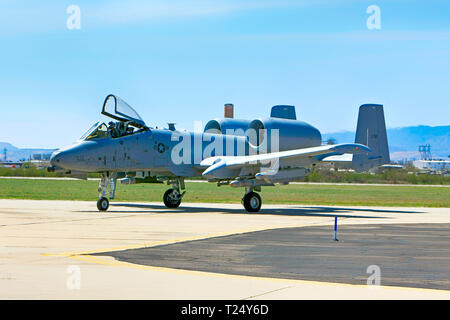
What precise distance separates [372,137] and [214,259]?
62.0ft

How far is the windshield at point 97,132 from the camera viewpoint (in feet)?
85.1

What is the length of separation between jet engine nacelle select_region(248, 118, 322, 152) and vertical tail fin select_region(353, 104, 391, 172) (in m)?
2.40

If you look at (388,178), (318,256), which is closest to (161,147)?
(318,256)

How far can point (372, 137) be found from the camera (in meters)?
29.3

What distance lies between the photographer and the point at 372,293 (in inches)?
335

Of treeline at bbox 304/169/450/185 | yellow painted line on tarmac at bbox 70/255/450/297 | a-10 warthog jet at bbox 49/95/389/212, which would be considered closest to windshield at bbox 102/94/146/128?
a-10 warthog jet at bbox 49/95/389/212

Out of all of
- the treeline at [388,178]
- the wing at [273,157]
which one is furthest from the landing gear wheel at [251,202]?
the treeline at [388,178]

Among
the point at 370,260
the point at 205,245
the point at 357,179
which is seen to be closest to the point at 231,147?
the point at 205,245

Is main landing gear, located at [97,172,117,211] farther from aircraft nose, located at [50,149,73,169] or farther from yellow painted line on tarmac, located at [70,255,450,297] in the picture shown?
yellow painted line on tarmac, located at [70,255,450,297]

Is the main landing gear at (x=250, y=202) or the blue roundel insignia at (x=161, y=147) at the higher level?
the blue roundel insignia at (x=161, y=147)

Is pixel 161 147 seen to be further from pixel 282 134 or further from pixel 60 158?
pixel 282 134

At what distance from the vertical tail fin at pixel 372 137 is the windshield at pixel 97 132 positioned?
1113cm

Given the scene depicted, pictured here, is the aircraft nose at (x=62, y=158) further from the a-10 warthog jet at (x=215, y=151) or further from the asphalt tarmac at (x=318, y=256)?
the asphalt tarmac at (x=318, y=256)
